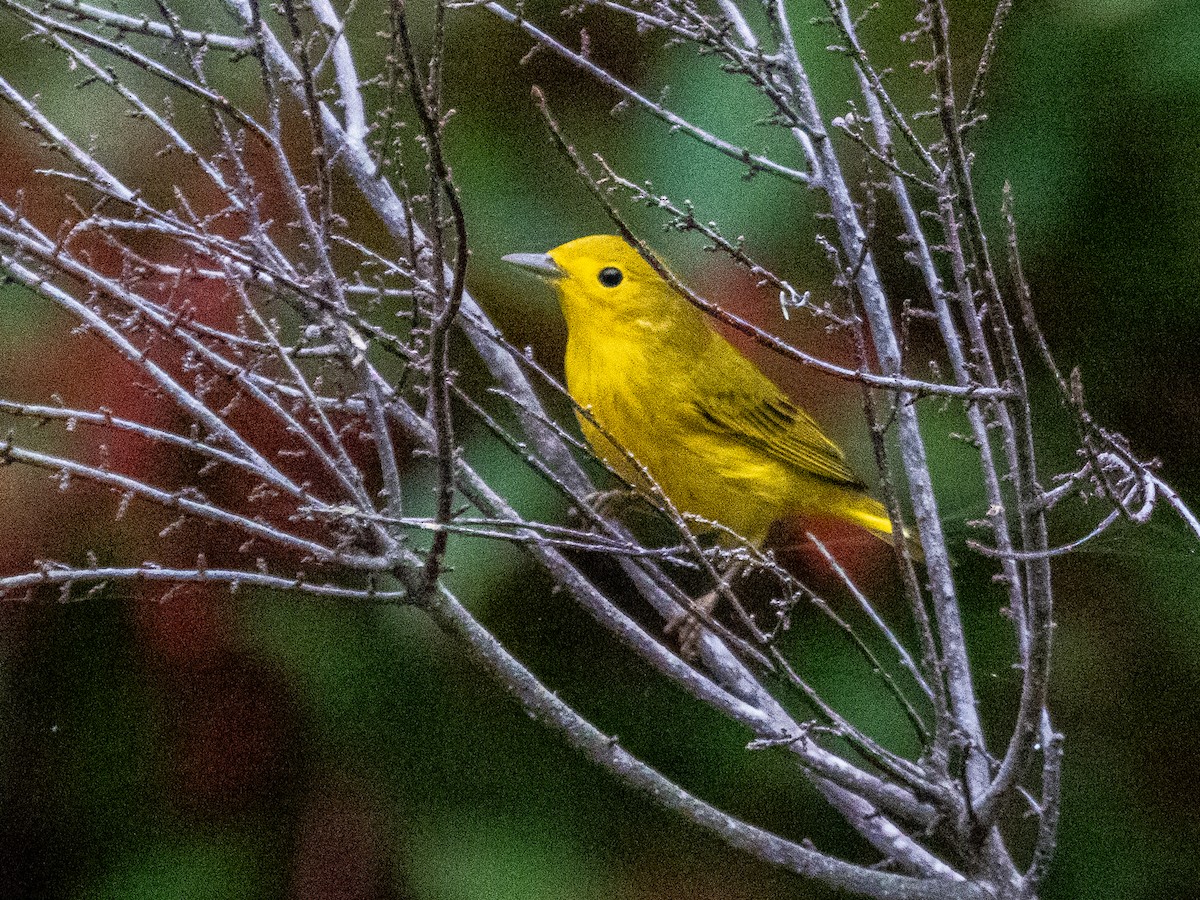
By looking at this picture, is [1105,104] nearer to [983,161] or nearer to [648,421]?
[983,161]

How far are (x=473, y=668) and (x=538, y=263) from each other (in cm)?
40

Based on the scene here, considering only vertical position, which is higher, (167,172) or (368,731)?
(167,172)

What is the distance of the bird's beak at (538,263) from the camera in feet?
4.17

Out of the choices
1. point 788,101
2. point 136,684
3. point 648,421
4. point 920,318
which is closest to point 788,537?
point 648,421

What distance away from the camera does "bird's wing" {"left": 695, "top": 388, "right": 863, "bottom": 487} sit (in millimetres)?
1278

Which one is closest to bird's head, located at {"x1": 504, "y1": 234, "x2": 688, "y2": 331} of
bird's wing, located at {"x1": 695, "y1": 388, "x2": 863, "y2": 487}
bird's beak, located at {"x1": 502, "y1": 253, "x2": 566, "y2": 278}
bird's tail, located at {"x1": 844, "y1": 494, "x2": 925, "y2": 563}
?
bird's beak, located at {"x1": 502, "y1": 253, "x2": 566, "y2": 278}

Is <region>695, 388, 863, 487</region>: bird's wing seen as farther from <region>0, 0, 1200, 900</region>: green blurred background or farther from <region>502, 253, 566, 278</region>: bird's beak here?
<region>502, 253, 566, 278</region>: bird's beak

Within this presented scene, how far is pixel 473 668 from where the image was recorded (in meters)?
1.26

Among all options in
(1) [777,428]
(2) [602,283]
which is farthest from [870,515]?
(2) [602,283]

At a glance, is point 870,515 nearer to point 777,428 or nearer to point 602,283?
point 777,428

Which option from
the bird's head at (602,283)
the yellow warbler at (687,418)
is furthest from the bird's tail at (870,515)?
the bird's head at (602,283)

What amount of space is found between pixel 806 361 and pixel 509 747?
0.70 m

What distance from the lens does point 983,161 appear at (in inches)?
47.1

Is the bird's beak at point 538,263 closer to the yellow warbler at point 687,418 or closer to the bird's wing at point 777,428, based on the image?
the yellow warbler at point 687,418
